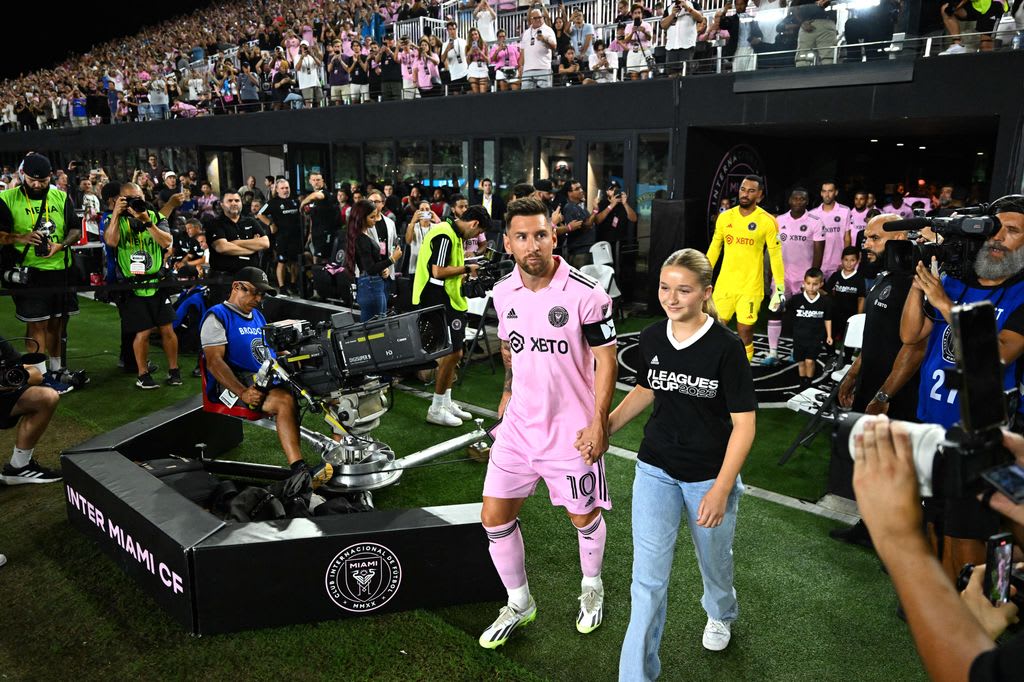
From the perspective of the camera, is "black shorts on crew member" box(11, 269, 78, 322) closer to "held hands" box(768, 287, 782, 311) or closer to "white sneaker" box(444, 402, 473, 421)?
"white sneaker" box(444, 402, 473, 421)

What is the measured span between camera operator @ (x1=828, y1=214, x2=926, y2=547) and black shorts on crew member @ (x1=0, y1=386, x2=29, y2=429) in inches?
190

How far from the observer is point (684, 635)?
10.7 feet

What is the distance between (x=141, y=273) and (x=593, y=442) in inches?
235

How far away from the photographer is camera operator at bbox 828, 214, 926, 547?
12.0 feet

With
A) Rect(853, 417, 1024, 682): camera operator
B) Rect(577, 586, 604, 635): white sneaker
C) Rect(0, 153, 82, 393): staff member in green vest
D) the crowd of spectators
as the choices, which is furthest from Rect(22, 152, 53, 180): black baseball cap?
the crowd of spectators

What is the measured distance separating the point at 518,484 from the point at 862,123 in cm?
838

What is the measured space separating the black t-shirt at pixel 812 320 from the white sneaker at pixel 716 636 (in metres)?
4.41

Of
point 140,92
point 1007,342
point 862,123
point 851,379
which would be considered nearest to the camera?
point 1007,342

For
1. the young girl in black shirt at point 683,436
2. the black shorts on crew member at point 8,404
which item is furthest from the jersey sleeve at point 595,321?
the black shorts on crew member at point 8,404

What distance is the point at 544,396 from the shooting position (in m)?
3.04

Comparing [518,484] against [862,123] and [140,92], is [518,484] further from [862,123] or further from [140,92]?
[140,92]

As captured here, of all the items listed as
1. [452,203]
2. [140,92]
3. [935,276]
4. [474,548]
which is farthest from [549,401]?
[140,92]

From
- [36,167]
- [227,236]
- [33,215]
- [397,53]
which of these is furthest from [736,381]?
[397,53]

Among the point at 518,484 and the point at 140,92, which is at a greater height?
the point at 140,92
